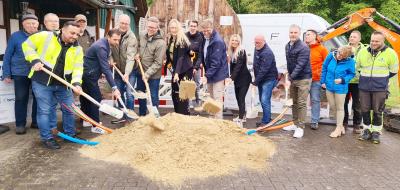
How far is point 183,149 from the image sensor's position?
5.05m

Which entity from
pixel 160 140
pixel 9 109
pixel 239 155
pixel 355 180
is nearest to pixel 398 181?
pixel 355 180

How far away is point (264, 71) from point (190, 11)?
149 inches

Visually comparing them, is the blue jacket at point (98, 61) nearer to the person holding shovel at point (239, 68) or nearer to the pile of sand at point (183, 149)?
the pile of sand at point (183, 149)

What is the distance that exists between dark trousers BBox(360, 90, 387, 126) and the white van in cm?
275

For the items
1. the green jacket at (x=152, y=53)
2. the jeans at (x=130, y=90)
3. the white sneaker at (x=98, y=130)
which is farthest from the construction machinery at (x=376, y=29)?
the white sneaker at (x=98, y=130)

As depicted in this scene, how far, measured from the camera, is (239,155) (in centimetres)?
519

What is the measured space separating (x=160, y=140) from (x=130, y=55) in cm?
208

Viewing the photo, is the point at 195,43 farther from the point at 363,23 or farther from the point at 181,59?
the point at 363,23

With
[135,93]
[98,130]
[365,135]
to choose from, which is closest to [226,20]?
[135,93]

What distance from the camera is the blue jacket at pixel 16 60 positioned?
6.04 metres

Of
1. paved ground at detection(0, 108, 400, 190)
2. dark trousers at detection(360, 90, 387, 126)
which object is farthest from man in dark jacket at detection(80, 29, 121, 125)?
dark trousers at detection(360, 90, 387, 126)

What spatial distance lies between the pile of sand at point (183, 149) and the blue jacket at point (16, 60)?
1703 mm

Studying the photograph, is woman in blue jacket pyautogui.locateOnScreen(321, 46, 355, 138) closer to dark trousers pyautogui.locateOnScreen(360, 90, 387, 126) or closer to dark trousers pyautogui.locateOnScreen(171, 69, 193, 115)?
dark trousers pyautogui.locateOnScreen(360, 90, 387, 126)

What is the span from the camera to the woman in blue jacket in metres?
6.62
